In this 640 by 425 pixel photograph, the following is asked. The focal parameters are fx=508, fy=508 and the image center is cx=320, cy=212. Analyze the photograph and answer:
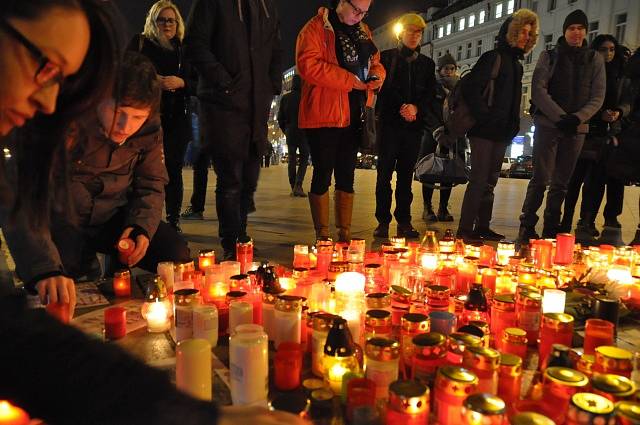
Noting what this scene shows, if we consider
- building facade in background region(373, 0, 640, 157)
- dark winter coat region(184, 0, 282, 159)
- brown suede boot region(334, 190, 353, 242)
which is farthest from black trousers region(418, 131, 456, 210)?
building facade in background region(373, 0, 640, 157)

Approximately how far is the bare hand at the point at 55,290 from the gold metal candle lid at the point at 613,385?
5.46ft

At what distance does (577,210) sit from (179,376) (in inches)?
240

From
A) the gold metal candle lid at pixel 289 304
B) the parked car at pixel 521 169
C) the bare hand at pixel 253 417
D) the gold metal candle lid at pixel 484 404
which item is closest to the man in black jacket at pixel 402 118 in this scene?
the gold metal candle lid at pixel 289 304

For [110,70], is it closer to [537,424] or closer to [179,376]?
[179,376]

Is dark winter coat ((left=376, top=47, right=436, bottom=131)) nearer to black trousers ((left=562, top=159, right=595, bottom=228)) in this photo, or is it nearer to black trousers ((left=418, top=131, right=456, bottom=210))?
black trousers ((left=418, top=131, right=456, bottom=210))

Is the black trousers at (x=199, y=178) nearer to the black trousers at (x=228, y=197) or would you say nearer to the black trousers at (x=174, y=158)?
the black trousers at (x=174, y=158)

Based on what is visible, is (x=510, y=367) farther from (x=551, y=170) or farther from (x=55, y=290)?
(x=551, y=170)

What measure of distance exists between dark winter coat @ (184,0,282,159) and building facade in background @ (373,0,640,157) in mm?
21905

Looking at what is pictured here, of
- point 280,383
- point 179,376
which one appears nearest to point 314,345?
point 280,383

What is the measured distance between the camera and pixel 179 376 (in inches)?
54.7

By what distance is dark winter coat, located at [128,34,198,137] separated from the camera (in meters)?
4.05

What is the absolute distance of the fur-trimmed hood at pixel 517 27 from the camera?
4.03 m

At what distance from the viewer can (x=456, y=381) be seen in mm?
1210

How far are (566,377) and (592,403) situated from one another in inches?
5.6
